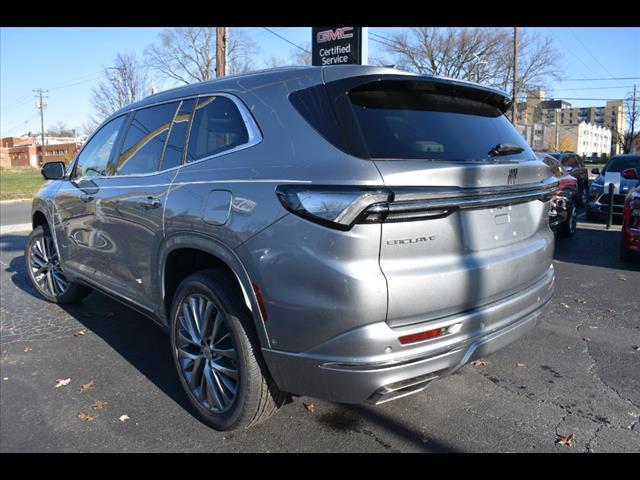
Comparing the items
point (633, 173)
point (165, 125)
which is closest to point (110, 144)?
point (165, 125)

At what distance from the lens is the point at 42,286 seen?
539 cm

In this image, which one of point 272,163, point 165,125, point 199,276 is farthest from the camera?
point 165,125

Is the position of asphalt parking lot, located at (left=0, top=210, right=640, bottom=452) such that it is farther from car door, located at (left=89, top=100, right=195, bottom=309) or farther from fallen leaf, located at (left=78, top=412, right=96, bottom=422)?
car door, located at (left=89, top=100, right=195, bottom=309)

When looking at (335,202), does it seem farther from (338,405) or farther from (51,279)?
(51,279)

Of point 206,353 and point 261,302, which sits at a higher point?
point 261,302

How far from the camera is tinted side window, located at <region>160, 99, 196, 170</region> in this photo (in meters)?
3.13

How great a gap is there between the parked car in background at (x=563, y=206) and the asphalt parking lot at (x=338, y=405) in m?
3.81

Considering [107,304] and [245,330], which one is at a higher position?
[245,330]

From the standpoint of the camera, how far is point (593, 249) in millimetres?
7934

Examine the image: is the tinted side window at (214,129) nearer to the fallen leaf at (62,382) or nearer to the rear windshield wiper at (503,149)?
the rear windshield wiper at (503,149)

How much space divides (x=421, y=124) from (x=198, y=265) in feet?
5.04

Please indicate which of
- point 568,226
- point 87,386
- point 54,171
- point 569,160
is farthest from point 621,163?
point 87,386

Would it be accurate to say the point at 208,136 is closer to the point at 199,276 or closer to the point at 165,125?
the point at 165,125
